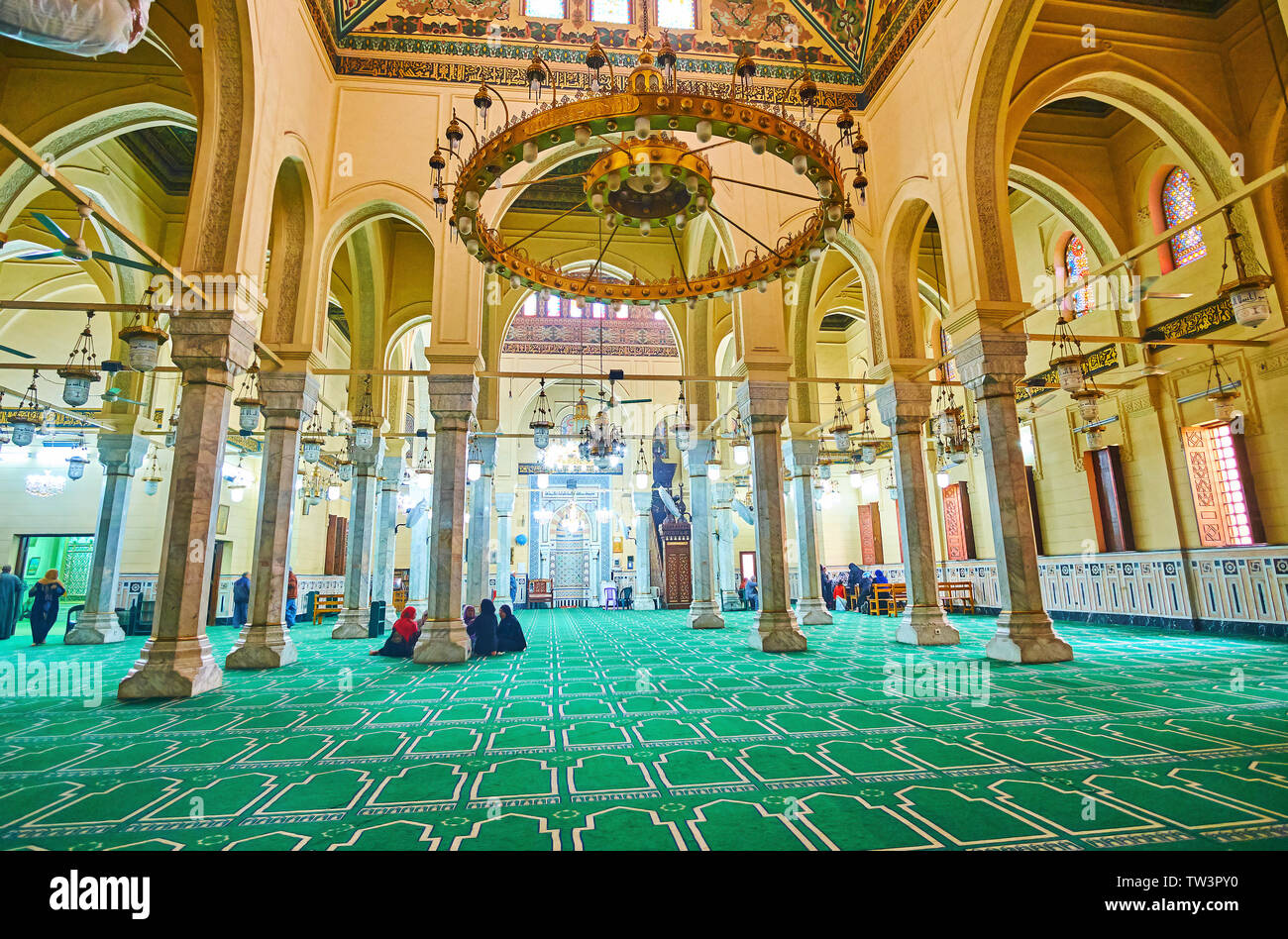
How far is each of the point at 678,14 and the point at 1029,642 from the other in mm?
9152

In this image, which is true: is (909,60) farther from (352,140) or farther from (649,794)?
(649,794)

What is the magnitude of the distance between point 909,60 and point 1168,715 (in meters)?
7.86

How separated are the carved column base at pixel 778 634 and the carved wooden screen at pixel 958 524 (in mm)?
7660

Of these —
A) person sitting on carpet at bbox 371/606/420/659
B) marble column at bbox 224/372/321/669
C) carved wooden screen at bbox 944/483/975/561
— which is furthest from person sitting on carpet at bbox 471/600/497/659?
carved wooden screen at bbox 944/483/975/561

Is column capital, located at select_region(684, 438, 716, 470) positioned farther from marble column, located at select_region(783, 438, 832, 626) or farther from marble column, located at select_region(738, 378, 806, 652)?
marble column, located at select_region(738, 378, 806, 652)

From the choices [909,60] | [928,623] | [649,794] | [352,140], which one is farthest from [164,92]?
[928,623]

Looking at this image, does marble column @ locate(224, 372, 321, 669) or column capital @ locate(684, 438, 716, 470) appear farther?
column capital @ locate(684, 438, 716, 470)

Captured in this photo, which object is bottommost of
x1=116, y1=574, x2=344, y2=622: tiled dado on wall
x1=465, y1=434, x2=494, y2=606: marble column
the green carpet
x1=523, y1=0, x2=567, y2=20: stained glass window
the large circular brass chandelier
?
the green carpet

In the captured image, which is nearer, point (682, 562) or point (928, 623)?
point (928, 623)

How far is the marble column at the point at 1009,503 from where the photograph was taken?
6.20 metres

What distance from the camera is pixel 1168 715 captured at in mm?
3904

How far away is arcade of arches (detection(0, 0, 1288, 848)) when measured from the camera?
3373 mm

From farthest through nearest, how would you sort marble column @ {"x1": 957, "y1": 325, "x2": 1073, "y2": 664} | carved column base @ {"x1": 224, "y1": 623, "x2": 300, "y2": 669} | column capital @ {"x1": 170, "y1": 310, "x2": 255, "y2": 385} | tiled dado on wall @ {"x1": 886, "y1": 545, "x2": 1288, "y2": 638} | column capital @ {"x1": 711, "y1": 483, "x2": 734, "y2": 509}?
column capital @ {"x1": 711, "y1": 483, "x2": 734, "y2": 509}, tiled dado on wall @ {"x1": 886, "y1": 545, "x2": 1288, "y2": 638}, carved column base @ {"x1": 224, "y1": 623, "x2": 300, "y2": 669}, marble column @ {"x1": 957, "y1": 325, "x2": 1073, "y2": 664}, column capital @ {"x1": 170, "y1": 310, "x2": 255, "y2": 385}

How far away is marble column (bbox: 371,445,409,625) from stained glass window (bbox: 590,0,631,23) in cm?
786
